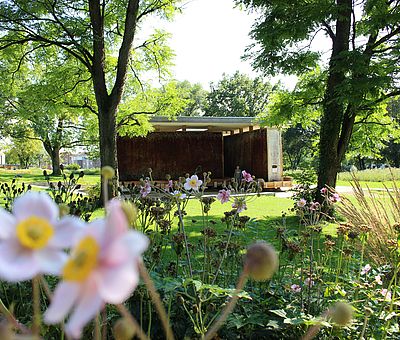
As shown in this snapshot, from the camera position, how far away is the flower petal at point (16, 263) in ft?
0.87

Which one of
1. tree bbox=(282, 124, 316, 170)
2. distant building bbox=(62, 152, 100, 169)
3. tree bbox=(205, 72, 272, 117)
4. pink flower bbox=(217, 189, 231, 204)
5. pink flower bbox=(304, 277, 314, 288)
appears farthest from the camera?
distant building bbox=(62, 152, 100, 169)

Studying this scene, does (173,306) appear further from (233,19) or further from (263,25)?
(233,19)

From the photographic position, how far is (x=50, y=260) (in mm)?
292

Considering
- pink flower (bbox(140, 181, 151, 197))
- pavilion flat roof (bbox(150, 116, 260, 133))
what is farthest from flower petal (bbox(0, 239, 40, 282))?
pavilion flat roof (bbox(150, 116, 260, 133))

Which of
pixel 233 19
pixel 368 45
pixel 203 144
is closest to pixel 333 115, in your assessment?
pixel 368 45

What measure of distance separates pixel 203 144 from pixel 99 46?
28.1ft

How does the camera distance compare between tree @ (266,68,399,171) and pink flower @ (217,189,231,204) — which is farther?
tree @ (266,68,399,171)

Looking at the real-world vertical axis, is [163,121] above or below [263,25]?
below

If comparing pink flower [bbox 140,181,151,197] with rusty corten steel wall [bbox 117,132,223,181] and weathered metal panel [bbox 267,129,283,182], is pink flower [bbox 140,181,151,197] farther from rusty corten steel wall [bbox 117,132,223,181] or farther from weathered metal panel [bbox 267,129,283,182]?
rusty corten steel wall [bbox 117,132,223,181]

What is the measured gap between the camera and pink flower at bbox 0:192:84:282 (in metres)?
0.28

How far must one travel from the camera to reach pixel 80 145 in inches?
1064

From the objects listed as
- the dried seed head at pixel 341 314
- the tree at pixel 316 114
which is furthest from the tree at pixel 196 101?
the dried seed head at pixel 341 314

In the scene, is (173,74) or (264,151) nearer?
(173,74)

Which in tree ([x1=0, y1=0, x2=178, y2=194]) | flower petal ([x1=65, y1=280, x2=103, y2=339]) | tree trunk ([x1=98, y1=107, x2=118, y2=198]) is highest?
tree ([x1=0, y1=0, x2=178, y2=194])
